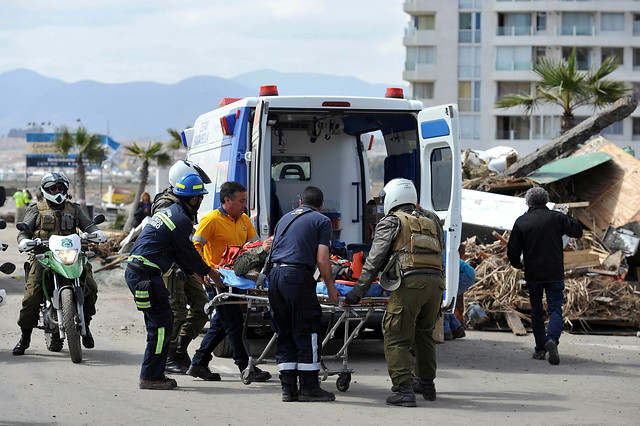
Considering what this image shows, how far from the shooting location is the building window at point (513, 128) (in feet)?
209

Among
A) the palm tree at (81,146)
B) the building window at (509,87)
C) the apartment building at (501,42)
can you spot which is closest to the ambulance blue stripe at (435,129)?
the palm tree at (81,146)

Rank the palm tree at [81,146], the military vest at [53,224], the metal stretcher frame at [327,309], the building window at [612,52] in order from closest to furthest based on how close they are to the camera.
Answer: the metal stretcher frame at [327,309] < the military vest at [53,224] < the palm tree at [81,146] < the building window at [612,52]

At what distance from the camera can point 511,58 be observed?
65562 millimetres

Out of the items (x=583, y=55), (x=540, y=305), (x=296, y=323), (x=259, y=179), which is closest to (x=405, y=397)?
(x=296, y=323)

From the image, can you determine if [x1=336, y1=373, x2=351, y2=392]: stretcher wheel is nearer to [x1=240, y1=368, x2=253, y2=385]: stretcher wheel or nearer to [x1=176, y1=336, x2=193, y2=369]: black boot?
[x1=240, y1=368, x2=253, y2=385]: stretcher wheel

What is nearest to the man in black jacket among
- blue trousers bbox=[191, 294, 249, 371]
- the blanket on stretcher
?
the blanket on stretcher

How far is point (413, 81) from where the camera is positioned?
66.3 meters

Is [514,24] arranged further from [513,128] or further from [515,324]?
[515,324]

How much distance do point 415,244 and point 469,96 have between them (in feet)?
196

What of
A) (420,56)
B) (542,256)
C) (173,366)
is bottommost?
(173,366)

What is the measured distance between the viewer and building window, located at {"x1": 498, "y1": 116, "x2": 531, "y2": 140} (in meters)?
63.6

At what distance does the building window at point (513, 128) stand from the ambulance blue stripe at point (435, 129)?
180 feet

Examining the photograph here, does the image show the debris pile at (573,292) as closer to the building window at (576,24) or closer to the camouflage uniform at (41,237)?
the camouflage uniform at (41,237)

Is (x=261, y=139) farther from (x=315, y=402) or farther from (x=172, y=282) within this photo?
(x=315, y=402)
